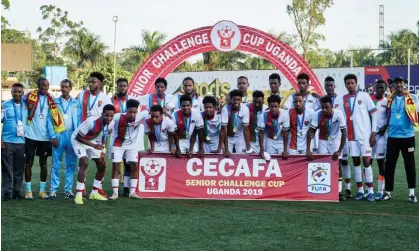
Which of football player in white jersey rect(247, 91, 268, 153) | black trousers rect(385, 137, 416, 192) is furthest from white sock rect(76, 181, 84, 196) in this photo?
black trousers rect(385, 137, 416, 192)

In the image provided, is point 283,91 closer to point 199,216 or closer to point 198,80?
point 198,80

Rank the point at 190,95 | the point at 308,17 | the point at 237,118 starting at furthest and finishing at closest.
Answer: the point at 308,17, the point at 190,95, the point at 237,118

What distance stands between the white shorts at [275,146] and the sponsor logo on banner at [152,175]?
177 centimetres

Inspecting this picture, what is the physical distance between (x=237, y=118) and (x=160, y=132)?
132 cm

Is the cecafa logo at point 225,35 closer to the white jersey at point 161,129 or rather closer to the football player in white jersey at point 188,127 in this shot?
the football player in white jersey at point 188,127

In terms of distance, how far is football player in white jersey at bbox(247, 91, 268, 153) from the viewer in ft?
34.7

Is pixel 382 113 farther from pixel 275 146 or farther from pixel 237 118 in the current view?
pixel 237 118

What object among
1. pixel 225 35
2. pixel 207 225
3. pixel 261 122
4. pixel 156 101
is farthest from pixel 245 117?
pixel 225 35

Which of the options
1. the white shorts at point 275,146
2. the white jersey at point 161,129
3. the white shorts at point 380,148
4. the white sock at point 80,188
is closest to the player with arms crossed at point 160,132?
the white jersey at point 161,129

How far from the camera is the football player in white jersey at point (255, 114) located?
10.6 m

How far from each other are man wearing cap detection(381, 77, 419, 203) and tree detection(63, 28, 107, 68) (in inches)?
2387

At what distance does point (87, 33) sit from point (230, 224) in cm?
6337

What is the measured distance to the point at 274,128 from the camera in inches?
409

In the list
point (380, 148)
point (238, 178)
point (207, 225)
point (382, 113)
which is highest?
point (382, 113)
